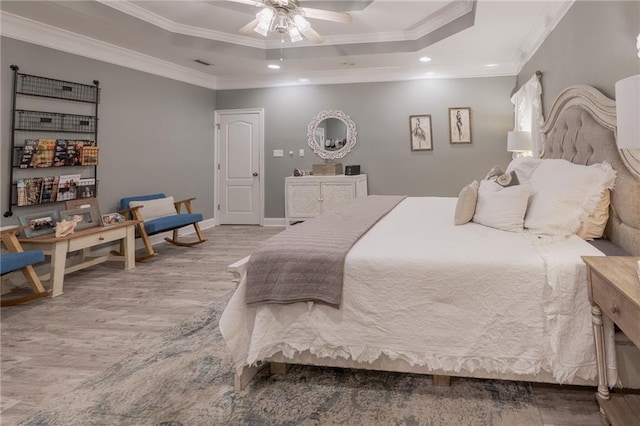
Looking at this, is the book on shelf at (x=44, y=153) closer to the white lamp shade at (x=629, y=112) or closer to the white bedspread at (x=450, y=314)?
the white bedspread at (x=450, y=314)

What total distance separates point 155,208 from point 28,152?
4.66 ft

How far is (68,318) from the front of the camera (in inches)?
98.9

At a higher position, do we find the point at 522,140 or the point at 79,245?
the point at 522,140

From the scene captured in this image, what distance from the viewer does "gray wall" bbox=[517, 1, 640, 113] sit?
1934 mm

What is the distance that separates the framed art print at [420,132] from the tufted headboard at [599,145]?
262 centimetres

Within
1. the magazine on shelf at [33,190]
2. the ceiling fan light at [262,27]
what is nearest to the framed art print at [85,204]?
the magazine on shelf at [33,190]

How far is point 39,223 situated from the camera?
3.35 metres

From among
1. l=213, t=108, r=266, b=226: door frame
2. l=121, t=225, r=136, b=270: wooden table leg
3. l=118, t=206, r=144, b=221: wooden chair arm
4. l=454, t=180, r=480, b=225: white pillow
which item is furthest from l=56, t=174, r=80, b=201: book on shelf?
l=454, t=180, r=480, b=225: white pillow

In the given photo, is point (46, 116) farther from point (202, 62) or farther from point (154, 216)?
point (202, 62)

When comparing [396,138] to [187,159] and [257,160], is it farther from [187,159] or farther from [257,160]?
[187,159]

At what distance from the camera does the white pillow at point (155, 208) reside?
4363 millimetres

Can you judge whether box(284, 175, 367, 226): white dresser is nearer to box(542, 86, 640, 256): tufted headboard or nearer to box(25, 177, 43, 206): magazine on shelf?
box(542, 86, 640, 256): tufted headboard

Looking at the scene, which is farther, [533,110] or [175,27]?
[175,27]

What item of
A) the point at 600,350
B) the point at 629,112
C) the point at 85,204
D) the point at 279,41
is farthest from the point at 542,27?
the point at 85,204
